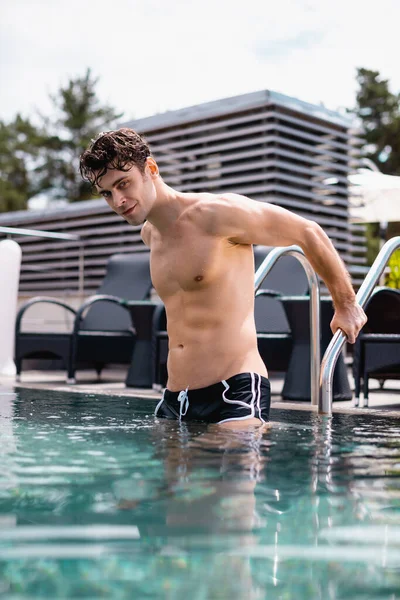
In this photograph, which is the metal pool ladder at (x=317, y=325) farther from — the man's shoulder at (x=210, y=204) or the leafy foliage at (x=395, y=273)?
the leafy foliage at (x=395, y=273)

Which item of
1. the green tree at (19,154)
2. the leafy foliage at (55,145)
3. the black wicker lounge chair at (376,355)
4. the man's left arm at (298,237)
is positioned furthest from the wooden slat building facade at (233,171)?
the green tree at (19,154)

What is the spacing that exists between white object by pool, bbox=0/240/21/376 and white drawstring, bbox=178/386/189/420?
16.6 ft

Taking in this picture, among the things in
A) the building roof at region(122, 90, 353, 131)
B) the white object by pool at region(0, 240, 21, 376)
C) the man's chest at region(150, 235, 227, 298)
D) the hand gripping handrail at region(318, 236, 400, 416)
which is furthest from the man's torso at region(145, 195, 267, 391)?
the building roof at region(122, 90, 353, 131)

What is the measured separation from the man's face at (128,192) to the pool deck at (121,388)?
123 centimetres

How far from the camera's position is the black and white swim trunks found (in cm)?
261

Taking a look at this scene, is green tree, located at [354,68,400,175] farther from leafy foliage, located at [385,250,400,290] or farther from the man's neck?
the man's neck

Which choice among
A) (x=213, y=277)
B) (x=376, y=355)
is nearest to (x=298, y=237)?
(x=213, y=277)

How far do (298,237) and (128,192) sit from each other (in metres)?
0.59

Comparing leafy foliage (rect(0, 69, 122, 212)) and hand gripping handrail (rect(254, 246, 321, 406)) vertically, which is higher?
leafy foliage (rect(0, 69, 122, 212))

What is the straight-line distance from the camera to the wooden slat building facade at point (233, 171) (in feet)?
A: 33.8

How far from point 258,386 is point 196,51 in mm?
28298

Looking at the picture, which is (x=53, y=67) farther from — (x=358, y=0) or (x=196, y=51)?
(x=358, y=0)

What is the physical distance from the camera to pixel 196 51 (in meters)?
29.2

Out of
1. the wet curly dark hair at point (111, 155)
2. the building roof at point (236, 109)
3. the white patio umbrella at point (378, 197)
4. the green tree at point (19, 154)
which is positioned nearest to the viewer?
the wet curly dark hair at point (111, 155)
